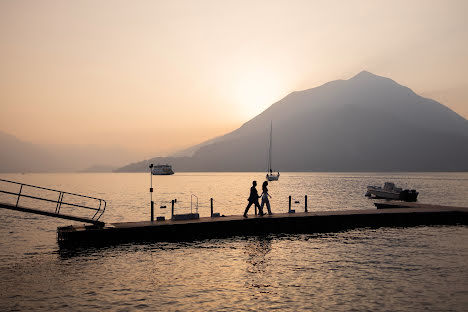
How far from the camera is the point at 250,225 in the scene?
30156mm

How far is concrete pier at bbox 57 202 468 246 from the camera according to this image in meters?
26.1

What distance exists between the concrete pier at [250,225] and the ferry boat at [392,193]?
1027 inches

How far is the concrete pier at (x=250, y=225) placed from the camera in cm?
2614

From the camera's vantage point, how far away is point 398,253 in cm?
2367

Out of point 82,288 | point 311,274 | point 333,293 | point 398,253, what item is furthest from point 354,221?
point 82,288

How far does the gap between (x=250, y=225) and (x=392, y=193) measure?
5098cm

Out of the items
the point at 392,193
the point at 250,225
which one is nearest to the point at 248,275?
the point at 250,225

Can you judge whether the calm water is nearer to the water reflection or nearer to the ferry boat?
the water reflection

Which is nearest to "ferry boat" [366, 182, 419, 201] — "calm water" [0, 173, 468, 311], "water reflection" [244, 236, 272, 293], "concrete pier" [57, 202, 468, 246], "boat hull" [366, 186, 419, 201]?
"boat hull" [366, 186, 419, 201]

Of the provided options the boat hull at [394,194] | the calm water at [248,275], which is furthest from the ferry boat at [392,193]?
the calm water at [248,275]

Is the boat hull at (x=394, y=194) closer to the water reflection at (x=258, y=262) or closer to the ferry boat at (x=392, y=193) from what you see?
the ferry boat at (x=392, y=193)

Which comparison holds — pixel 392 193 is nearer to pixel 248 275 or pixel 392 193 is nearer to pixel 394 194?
pixel 394 194

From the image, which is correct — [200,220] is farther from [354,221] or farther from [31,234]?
[31,234]

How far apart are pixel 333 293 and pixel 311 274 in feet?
10.5
